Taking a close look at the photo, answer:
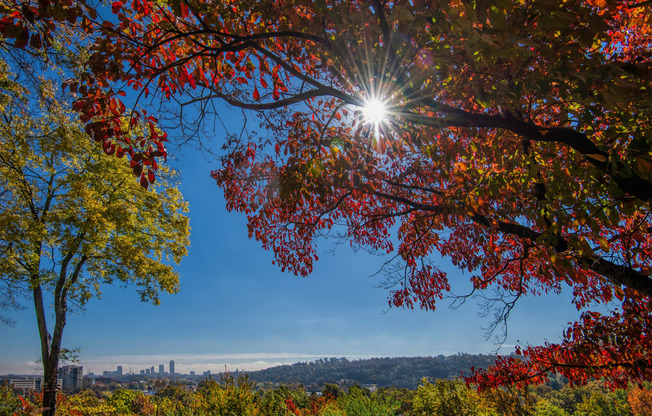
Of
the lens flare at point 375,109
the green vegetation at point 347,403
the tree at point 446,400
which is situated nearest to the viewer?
the lens flare at point 375,109

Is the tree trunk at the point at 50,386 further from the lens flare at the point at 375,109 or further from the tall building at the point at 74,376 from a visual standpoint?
the lens flare at the point at 375,109

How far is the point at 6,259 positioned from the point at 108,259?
2.76 metres

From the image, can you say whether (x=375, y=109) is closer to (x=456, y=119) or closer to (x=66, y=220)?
(x=456, y=119)

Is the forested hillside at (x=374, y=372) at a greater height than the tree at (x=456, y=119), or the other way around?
the tree at (x=456, y=119)

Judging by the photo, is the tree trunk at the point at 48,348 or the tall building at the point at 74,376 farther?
the tall building at the point at 74,376

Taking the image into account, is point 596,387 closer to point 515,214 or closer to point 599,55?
point 515,214

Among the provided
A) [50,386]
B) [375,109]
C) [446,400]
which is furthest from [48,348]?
[375,109]

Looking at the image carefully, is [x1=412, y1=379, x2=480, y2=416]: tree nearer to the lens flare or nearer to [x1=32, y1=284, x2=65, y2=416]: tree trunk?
Result: the lens flare

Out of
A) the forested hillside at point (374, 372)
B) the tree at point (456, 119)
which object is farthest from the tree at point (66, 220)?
the forested hillside at point (374, 372)

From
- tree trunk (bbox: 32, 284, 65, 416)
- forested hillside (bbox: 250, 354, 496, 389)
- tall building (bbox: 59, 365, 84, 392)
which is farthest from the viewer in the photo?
forested hillside (bbox: 250, 354, 496, 389)

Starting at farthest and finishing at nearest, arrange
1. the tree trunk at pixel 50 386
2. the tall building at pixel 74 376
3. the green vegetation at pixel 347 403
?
the tall building at pixel 74 376 < the tree trunk at pixel 50 386 < the green vegetation at pixel 347 403

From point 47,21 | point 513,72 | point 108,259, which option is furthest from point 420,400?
point 108,259

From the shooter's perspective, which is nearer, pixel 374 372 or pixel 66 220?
pixel 66 220

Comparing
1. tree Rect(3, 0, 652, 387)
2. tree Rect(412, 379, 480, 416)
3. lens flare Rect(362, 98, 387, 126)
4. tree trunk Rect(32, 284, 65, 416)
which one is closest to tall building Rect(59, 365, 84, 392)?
tree trunk Rect(32, 284, 65, 416)
